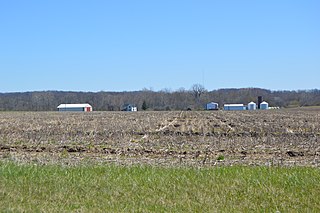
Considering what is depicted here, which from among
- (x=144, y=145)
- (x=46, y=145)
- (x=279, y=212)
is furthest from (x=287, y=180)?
(x=46, y=145)

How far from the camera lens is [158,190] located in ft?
28.2

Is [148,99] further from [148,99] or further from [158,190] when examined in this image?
[158,190]

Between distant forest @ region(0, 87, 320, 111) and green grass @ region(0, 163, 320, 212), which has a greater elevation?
distant forest @ region(0, 87, 320, 111)

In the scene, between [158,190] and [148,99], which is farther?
[148,99]

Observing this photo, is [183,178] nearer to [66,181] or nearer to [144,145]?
[66,181]

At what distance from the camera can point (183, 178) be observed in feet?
30.9

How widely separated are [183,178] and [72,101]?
Result: 7146 inches

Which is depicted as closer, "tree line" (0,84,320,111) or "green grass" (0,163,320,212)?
"green grass" (0,163,320,212)

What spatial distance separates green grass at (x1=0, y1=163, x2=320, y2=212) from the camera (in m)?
7.51

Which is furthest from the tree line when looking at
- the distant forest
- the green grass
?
the green grass

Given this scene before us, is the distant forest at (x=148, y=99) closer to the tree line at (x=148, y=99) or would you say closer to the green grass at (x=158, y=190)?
the tree line at (x=148, y=99)

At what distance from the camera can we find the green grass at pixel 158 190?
7508 millimetres

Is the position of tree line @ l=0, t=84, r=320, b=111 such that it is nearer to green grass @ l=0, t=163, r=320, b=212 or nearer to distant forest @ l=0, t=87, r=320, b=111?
distant forest @ l=0, t=87, r=320, b=111

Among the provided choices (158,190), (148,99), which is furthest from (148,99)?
(158,190)
